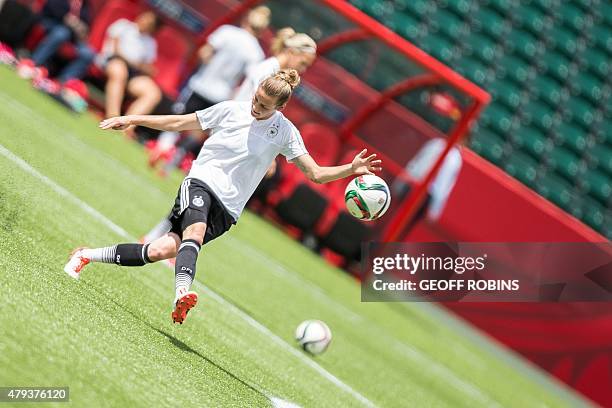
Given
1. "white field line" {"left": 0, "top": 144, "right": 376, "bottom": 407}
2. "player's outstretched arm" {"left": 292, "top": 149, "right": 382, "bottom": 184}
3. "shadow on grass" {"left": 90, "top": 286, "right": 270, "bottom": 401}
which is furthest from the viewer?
"white field line" {"left": 0, "top": 144, "right": 376, "bottom": 407}

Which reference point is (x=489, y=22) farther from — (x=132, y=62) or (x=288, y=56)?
(x=288, y=56)

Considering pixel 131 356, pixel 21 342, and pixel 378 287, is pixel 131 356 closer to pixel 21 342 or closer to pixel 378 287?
A: pixel 21 342

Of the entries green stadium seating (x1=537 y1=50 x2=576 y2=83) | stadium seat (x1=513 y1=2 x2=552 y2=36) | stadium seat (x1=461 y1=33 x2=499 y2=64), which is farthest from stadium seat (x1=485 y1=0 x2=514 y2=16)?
green stadium seating (x1=537 y1=50 x2=576 y2=83)

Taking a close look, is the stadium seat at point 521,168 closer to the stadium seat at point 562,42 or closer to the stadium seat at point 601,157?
the stadium seat at point 601,157

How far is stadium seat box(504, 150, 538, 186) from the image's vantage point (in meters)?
18.3

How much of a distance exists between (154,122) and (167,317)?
129 cm

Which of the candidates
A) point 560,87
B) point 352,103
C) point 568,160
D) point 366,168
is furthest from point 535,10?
point 366,168

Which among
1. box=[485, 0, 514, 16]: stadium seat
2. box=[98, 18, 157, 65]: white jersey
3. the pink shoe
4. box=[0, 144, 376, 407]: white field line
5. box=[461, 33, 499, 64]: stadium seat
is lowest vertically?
the pink shoe

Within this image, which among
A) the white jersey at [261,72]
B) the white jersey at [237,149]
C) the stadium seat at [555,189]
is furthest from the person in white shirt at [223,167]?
the stadium seat at [555,189]

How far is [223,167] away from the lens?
21.2 ft

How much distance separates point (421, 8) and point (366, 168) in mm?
13169

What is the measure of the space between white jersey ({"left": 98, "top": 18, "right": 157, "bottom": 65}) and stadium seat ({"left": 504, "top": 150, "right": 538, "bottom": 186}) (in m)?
6.70

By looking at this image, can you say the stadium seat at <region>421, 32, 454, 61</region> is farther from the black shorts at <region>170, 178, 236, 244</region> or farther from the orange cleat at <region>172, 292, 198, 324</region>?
the orange cleat at <region>172, 292, 198, 324</region>

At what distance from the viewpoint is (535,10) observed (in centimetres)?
1944
